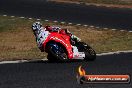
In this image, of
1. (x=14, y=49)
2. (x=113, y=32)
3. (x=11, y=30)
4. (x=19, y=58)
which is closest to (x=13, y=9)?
(x=11, y=30)

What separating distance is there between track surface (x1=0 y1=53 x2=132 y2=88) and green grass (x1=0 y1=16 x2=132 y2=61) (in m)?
2.36

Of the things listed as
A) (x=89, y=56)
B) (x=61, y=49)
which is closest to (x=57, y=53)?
(x=61, y=49)

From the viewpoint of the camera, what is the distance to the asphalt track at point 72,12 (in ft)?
108

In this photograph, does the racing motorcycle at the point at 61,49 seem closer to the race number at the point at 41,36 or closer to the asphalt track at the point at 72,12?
the race number at the point at 41,36

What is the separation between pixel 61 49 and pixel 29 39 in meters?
8.41

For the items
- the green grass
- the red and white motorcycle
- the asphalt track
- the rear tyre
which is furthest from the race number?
the asphalt track

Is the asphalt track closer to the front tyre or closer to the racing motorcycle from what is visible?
the front tyre

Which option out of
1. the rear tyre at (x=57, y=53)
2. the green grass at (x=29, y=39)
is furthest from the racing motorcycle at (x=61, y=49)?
the green grass at (x=29, y=39)

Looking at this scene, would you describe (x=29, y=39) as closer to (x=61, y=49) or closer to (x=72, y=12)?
(x=61, y=49)

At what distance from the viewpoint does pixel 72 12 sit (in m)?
36.4

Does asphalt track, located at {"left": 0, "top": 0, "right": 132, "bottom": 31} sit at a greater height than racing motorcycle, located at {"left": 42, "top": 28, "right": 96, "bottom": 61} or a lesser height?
lesser

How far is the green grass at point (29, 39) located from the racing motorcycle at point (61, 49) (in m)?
1.72

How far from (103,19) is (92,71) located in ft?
58.5

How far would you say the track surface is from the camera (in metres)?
14.2
